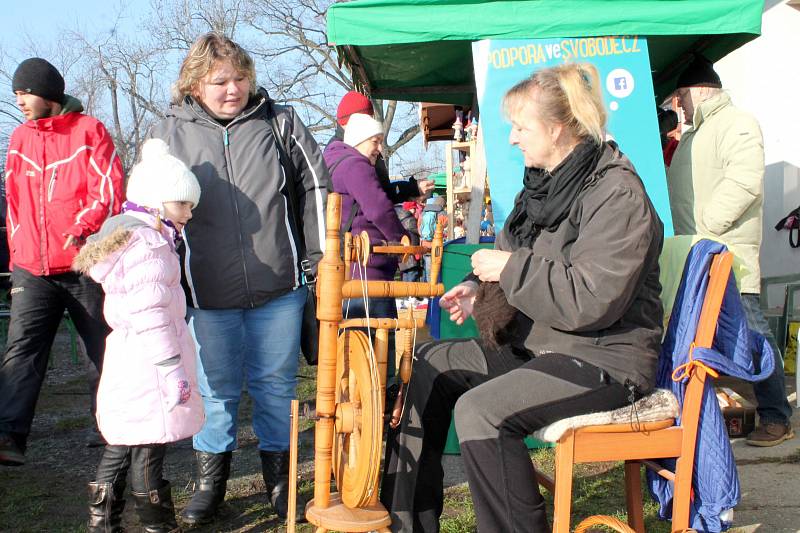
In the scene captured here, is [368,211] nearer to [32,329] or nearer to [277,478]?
[277,478]

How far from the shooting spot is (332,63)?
20922mm

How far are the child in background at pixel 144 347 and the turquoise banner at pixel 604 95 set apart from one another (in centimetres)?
154

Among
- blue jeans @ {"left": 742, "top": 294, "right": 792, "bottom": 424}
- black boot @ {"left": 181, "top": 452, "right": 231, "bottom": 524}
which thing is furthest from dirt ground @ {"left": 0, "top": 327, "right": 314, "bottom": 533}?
blue jeans @ {"left": 742, "top": 294, "right": 792, "bottom": 424}

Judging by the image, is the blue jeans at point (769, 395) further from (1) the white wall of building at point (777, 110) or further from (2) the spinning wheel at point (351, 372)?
(1) the white wall of building at point (777, 110)

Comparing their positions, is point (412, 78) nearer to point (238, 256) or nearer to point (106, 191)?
point (106, 191)

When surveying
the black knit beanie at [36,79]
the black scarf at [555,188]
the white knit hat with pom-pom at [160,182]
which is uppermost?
the black knit beanie at [36,79]

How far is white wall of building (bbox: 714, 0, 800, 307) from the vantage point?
652 cm

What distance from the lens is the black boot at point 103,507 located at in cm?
246

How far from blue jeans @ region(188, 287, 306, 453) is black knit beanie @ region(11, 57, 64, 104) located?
1.43 meters

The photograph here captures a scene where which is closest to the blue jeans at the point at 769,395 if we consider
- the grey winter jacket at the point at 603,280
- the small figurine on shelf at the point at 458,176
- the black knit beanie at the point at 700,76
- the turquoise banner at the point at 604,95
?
the turquoise banner at the point at 604,95

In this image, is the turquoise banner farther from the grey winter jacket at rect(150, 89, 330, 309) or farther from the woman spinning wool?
the woman spinning wool

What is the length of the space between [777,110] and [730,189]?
12.9 ft

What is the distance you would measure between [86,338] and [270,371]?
124cm

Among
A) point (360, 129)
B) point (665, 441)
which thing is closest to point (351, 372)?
point (665, 441)
